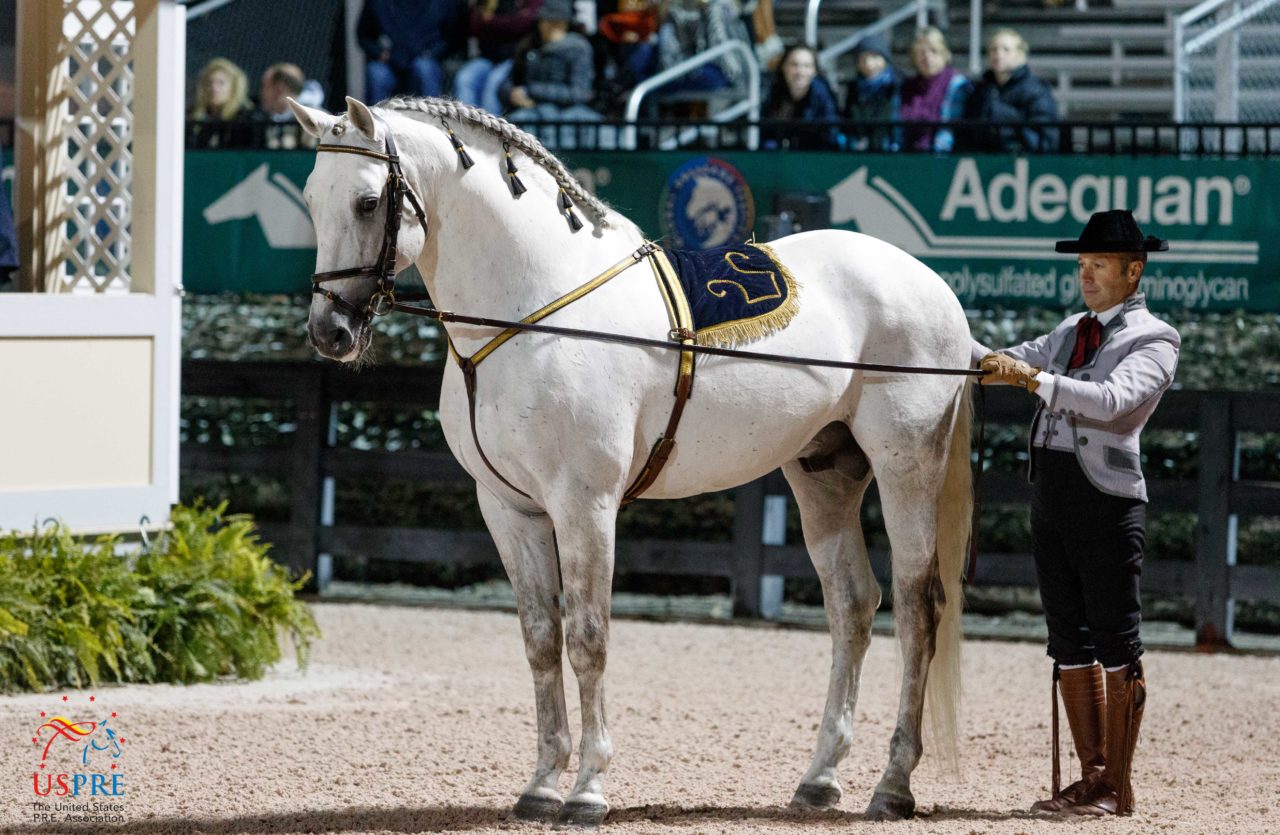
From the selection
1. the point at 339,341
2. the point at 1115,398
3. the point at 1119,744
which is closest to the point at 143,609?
the point at 339,341

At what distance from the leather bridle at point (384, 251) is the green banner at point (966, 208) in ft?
14.7

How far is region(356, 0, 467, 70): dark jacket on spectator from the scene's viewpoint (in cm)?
1139

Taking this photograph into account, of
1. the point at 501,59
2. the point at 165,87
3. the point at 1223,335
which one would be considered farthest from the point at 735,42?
the point at 165,87

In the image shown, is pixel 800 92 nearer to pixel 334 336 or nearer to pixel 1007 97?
pixel 1007 97

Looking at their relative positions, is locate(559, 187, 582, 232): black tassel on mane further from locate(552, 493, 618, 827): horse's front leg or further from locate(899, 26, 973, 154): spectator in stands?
locate(899, 26, 973, 154): spectator in stands

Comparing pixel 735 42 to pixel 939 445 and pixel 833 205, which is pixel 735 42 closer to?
pixel 833 205

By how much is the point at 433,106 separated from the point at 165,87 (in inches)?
112

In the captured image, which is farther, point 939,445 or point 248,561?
point 248,561

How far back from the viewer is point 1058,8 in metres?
13.4

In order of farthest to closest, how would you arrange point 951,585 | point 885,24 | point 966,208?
point 885,24
point 966,208
point 951,585

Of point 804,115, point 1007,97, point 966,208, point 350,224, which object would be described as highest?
point 1007,97

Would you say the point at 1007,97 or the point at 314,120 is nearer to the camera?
the point at 314,120

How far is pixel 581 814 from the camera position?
15.1 feet

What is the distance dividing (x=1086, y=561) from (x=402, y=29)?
784cm
